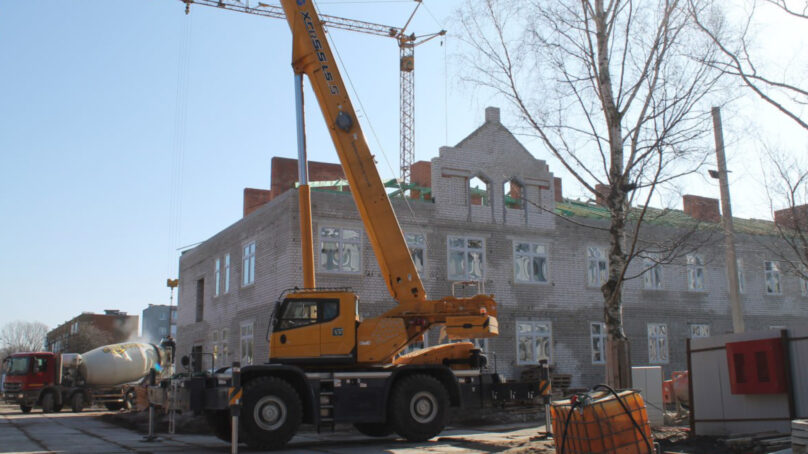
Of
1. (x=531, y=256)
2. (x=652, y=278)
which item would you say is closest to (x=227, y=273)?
(x=531, y=256)

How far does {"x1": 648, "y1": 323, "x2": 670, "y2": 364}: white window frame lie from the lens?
89.8ft

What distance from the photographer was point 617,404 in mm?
8477

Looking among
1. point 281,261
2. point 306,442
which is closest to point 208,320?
point 281,261

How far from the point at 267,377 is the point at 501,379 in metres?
4.91

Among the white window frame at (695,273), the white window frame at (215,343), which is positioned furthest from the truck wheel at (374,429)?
the white window frame at (695,273)

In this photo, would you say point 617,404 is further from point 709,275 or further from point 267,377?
point 709,275

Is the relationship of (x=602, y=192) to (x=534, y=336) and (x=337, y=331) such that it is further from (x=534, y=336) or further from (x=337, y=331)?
(x=534, y=336)

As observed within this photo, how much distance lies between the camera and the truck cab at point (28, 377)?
99.0ft

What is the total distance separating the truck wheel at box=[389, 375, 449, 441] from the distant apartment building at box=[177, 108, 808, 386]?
8.91 metres

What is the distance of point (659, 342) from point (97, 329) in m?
74.8

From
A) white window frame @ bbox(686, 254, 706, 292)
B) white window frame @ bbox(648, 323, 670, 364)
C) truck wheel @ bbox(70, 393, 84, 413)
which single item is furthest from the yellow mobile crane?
truck wheel @ bbox(70, 393, 84, 413)

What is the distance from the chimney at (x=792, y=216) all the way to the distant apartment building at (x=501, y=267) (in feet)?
6.58

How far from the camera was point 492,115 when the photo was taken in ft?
86.0

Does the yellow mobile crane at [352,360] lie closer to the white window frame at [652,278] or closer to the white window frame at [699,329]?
the white window frame at [652,278]
